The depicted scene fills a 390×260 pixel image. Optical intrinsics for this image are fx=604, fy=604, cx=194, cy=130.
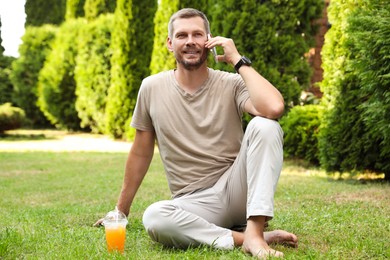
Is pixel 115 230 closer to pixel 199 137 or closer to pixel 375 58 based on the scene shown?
pixel 199 137

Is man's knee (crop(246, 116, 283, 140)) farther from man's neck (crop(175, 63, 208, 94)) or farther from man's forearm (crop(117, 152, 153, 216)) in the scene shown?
man's forearm (crop(117, 152, 153, 216))

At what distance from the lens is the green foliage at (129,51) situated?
14922 mm

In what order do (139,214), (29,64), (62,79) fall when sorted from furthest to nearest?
(29,64)
(62,79)
(139,214)

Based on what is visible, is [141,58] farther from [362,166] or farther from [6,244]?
[6,244]

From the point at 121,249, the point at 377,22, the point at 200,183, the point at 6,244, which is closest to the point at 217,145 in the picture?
the point at 200,183

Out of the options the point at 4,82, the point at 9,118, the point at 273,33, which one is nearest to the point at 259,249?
the point at 273,33

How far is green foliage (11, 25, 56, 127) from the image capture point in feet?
65.3

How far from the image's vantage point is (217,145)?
361 cm

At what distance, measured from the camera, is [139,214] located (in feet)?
16.7

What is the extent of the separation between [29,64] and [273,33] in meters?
12.0

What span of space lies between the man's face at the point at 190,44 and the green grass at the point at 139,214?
111 centimetres

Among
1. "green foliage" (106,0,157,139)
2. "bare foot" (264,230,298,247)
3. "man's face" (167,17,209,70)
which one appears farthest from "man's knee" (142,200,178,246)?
"green foliage" (106,0,157,139)

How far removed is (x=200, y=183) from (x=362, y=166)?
4.36m

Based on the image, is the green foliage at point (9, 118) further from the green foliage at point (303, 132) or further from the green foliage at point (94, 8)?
the green foliage at point (303, 132)
